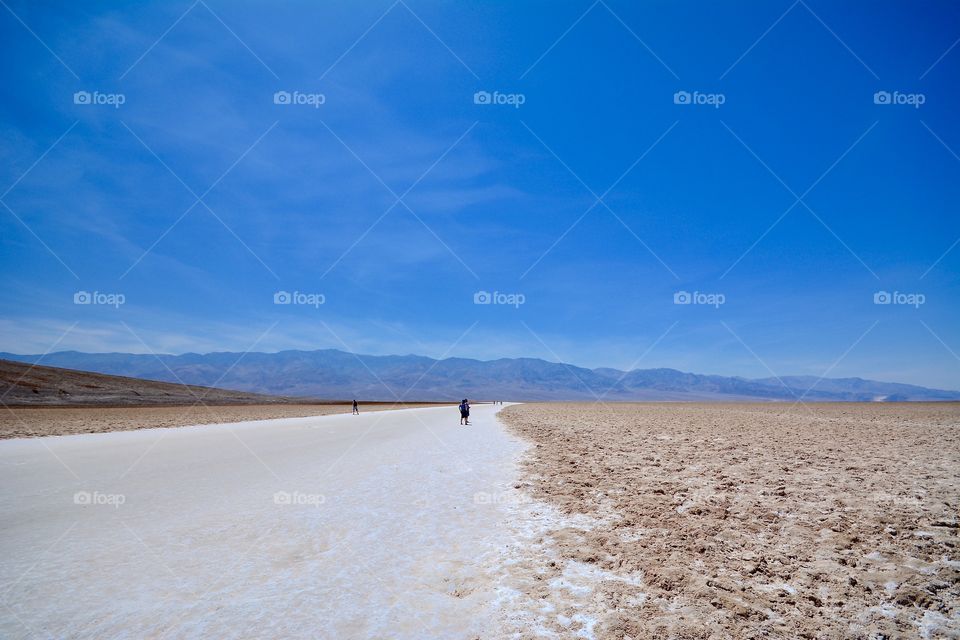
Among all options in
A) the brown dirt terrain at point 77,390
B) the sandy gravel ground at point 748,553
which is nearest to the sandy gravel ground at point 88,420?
the brown dirt terrain at point 77,390

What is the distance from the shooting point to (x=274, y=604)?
15.0ft

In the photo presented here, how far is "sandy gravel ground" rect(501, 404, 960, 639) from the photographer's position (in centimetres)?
421

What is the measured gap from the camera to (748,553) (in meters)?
5.76

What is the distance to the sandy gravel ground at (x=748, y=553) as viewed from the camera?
4.21m

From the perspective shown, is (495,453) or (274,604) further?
(495,453)

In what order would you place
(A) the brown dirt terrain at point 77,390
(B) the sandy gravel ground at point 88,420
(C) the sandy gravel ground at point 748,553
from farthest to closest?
(A) the brown dirt terrain at point 77,390 < (B) the sandy gravel ground at point 88,420 < (C) the sandy gravel ground at point 748,553

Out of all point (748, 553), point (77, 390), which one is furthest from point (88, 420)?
point (748, 553)

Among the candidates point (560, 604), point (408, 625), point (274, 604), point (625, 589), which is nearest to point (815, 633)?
point (625, 589)

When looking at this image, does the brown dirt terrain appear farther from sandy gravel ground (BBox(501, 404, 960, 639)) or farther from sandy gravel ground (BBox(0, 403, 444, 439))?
sandy gravel ground (BBox(501, 404, 960, 639))

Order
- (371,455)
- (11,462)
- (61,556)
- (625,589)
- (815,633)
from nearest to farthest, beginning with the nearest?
(815,633) → (625,589) → (61,556) → (11,462) → (371,455)

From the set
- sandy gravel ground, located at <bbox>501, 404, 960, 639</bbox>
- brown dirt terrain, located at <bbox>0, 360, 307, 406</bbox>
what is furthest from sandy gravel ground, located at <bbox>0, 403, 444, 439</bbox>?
sandy gravel ground, located at <bbox>501, 404, 960, 639</bbox>

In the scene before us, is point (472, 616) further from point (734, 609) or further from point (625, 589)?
point (734, 609)

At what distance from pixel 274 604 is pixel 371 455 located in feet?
39.2

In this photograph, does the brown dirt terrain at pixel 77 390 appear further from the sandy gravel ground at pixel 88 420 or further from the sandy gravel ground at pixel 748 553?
the sandy gravel ground at pixel 748 553
